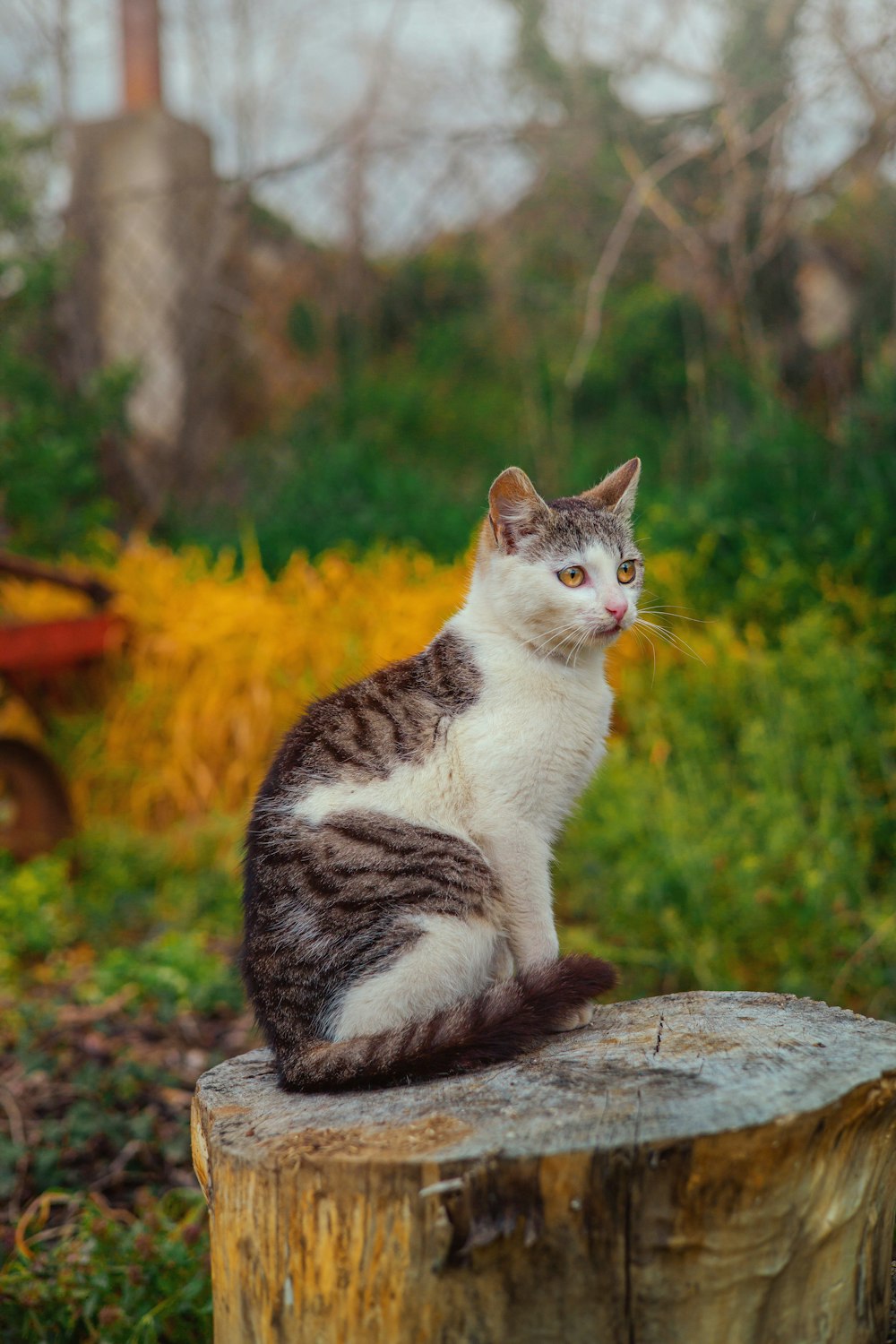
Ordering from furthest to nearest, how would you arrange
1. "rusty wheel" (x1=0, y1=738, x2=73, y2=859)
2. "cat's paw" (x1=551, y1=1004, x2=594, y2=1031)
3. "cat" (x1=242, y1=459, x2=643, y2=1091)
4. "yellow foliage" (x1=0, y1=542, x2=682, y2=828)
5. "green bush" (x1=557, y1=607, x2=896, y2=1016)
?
"yellow foliage" (x1=0, y1=542, x2=682, y2=828) < "rusty wheel" (x1=0, y1=738, x2=73, y2=859) < "green bush" (x1=557, y1=607, x2=896, y2=1016) < "cat's paw" (x1=551, y1=1004, x2=594, y2=1031) < "cat" (x1=242, y1=459, x2=643, y2=1091)

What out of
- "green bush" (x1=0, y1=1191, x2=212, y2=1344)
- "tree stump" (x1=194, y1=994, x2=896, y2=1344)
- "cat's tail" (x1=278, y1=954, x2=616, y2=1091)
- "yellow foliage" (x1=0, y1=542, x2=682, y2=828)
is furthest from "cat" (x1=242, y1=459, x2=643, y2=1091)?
"yellow foliage" (x1=0, y1=542, x2=682, y2=828)

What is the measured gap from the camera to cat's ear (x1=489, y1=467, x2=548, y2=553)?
2.20 meters

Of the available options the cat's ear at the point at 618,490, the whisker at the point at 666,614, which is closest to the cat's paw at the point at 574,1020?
the whisker at the point at 666,614

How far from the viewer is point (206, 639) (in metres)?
5.72

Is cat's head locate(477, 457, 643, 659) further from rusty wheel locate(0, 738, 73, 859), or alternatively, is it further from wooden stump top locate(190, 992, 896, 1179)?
rusty wheel locate(0, 738, 73, 859)

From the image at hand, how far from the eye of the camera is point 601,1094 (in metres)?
1.65

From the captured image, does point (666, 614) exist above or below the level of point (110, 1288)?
above

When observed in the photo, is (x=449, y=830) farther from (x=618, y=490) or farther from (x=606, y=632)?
(x=618, y=490)

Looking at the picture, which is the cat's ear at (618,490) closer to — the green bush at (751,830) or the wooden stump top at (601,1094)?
the wooden stump top at (601,1094)

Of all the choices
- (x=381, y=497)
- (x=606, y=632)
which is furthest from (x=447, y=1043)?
(x=381, y=497)

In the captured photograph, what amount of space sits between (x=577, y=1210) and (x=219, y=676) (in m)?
4.45

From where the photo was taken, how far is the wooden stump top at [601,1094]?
1.53 meters

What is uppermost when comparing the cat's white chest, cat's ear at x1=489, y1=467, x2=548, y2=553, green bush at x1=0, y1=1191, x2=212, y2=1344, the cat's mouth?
cat's ear at x1=489, y1=467, x2=548, y2=553

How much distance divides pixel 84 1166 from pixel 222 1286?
5.22 feet
